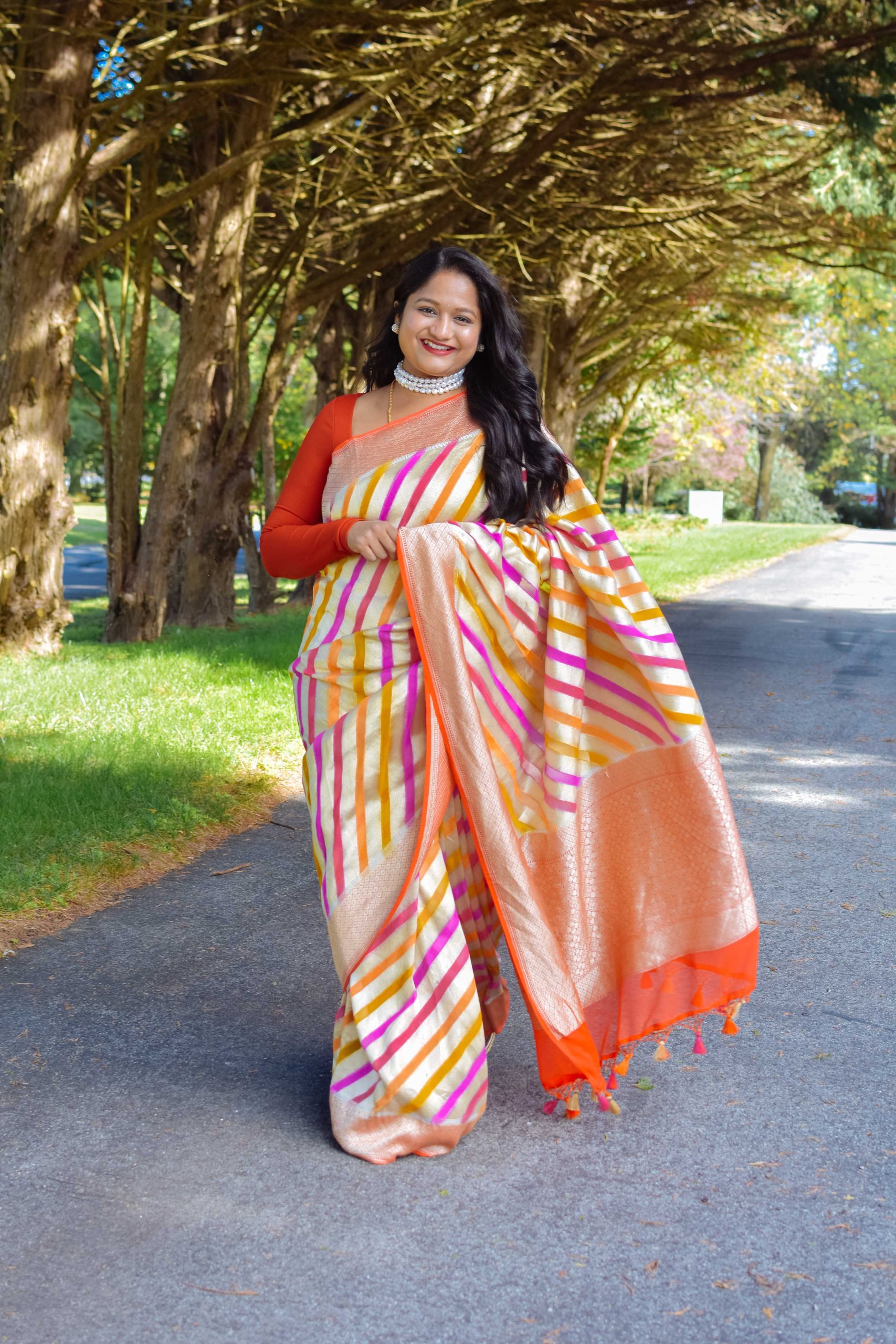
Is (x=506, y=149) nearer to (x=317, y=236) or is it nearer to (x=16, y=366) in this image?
(x=317, y=236)

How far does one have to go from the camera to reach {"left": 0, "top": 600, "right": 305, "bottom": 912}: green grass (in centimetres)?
512

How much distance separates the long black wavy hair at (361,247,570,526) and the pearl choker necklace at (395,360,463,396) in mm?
46

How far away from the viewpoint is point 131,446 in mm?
11609

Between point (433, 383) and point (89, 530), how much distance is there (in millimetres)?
42706

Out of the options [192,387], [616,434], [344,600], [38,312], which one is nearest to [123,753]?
[344,600]

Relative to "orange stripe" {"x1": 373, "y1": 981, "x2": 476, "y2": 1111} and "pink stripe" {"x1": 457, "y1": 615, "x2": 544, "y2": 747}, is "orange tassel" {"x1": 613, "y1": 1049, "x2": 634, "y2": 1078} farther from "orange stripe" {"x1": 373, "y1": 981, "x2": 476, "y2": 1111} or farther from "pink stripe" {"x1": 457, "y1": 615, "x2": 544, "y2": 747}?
"pink stripe" {"x1": 457, "y1": 615, "x2": 544, "y2": 747}

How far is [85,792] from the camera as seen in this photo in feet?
18.9

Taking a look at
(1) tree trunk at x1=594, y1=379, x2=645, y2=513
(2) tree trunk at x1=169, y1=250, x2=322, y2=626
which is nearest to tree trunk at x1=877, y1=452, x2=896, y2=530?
(1) tree trunk at x1=594, y1=379, x2=645, y2=513

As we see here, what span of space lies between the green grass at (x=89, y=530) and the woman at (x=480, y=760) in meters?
32.2

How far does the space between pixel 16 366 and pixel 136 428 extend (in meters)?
2.31

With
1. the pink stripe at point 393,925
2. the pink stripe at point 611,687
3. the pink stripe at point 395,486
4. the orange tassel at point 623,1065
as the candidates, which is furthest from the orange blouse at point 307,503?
the orange tassel at point 623,1065

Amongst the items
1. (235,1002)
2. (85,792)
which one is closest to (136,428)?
(85,792)

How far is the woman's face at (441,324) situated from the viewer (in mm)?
3301

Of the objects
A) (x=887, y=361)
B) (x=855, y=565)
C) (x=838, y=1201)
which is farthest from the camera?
(x=887, y=361)
